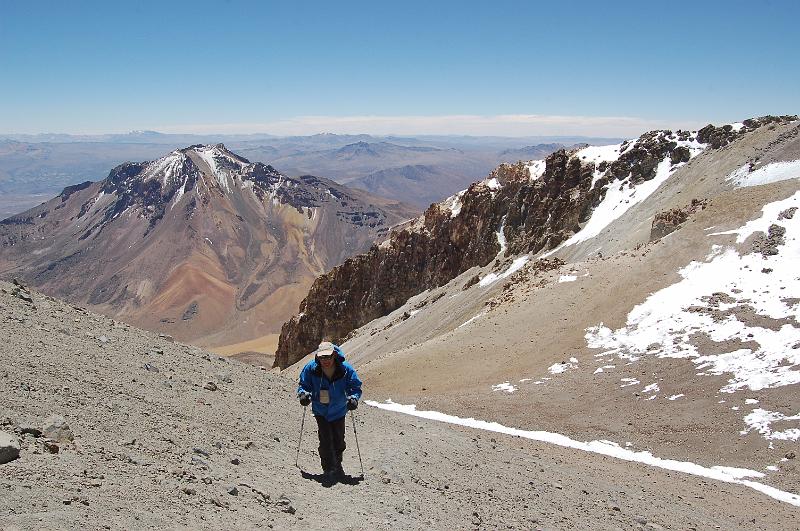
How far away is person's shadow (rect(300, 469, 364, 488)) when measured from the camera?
8523 millimetres

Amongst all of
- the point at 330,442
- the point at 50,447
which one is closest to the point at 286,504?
the point at 330,442

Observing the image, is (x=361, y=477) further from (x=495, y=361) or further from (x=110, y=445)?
(x=495, y=361)

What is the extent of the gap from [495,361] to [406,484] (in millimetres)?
16575

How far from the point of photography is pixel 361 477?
8.98 meters

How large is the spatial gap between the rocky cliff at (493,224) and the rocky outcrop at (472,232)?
107 millimetres

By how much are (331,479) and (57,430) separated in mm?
3865

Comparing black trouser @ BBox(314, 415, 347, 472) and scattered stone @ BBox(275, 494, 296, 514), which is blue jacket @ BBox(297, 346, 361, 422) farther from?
scattered stone @ BBox(275, 494, 296, 514)

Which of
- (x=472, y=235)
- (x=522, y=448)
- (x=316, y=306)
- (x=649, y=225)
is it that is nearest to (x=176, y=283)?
(x=316, y=306)

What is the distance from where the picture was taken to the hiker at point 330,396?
28.8 ft

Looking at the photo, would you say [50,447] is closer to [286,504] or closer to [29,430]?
[29,430]

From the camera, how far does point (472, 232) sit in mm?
64250

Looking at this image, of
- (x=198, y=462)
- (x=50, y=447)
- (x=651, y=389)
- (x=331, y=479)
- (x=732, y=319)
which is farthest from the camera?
(x=732, y=319)

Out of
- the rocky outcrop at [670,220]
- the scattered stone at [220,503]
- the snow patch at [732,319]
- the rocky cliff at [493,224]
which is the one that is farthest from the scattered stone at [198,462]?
the rocky cliff at [493,224]

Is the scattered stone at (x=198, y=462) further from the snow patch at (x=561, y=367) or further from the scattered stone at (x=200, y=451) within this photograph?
the snow patch at (x=561, y=367)
